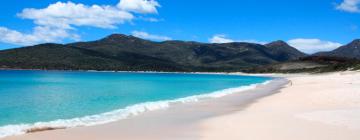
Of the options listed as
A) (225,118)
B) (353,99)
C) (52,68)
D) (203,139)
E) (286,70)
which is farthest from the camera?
(52,68)

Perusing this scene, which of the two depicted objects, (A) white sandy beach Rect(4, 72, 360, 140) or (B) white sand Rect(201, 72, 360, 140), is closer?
(B) white sand Rect(201, 72, 360, 140)

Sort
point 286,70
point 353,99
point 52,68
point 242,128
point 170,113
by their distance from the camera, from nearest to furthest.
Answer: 1. point 242,128
2. point 170,113
3. point 353,99
4. point 286,70
5. point 52,68

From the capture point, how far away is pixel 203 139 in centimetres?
1165

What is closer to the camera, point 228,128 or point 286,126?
point 228,128

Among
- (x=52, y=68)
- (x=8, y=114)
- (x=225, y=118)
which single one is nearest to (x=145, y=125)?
(x=225, y=118)

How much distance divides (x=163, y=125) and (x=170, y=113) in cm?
396

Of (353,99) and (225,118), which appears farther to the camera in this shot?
(353,99)

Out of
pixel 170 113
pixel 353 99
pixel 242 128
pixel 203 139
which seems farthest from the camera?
pixel 353 99

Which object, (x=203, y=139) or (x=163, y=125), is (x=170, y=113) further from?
(x=203, y=139)

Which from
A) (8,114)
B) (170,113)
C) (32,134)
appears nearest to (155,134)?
(32,134)

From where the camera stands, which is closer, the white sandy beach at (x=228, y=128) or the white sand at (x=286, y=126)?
the white sand at (x=286, y=126)

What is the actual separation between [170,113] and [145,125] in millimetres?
3988

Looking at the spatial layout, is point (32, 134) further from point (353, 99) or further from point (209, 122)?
point (353, 99)

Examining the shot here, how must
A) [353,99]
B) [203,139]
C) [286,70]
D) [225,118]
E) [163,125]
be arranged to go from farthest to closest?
[286,70], [353,99], [225,118], [163,125], [203,139]
